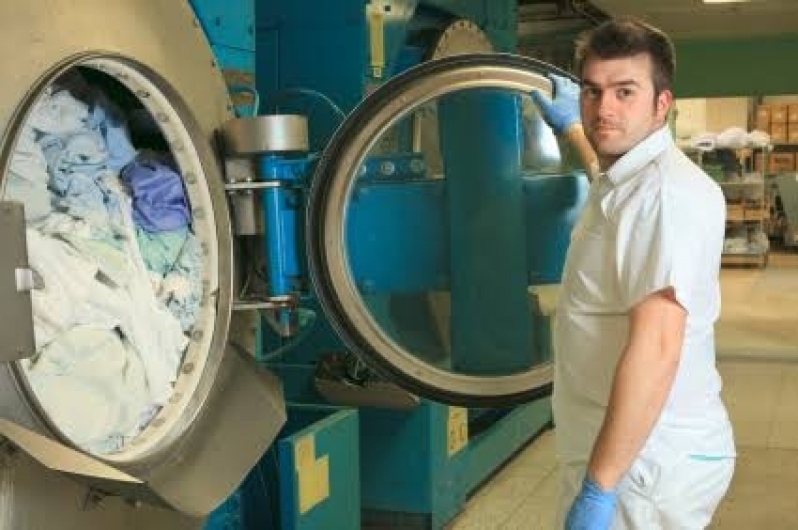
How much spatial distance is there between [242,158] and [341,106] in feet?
3.49

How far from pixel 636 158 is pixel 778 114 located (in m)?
12.1

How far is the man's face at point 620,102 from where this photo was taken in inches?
68.6

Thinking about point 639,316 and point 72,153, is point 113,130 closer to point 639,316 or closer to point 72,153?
point 72,153

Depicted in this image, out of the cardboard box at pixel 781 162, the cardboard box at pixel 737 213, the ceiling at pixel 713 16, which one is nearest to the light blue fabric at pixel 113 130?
the ceiling at pixel 713 16

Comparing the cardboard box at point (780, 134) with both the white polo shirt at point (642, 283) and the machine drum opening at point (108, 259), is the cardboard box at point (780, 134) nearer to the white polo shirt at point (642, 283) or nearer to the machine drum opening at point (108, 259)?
the white polo shirt at point (642, 283)

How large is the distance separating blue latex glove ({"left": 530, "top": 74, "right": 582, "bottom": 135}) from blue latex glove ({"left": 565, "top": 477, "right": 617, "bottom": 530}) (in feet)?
2.88

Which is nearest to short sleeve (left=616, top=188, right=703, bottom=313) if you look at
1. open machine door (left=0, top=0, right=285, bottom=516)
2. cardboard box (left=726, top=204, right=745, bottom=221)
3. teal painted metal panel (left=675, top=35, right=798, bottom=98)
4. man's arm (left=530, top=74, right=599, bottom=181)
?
man's arm (left=530, top=74, right=599, bottom=181)

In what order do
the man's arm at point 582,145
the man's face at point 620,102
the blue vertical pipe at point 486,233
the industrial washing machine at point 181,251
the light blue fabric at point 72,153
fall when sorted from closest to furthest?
the industrial washing machine at point 181,251 < the man's face at point 620,102 < the light blue fabric at point 72,153 < the man's arm at point 582,145 < the blue vertical pipe at point 486,233

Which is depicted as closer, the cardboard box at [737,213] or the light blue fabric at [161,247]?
the light blue fabric at [161,247]

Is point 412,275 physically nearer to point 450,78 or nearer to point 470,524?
point 450,78

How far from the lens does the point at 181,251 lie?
6.79 ft

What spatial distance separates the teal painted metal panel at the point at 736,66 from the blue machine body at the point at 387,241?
14.9ft

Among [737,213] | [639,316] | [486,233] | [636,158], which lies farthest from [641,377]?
[737,213]

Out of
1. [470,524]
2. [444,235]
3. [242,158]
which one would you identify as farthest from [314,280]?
[470,524]
